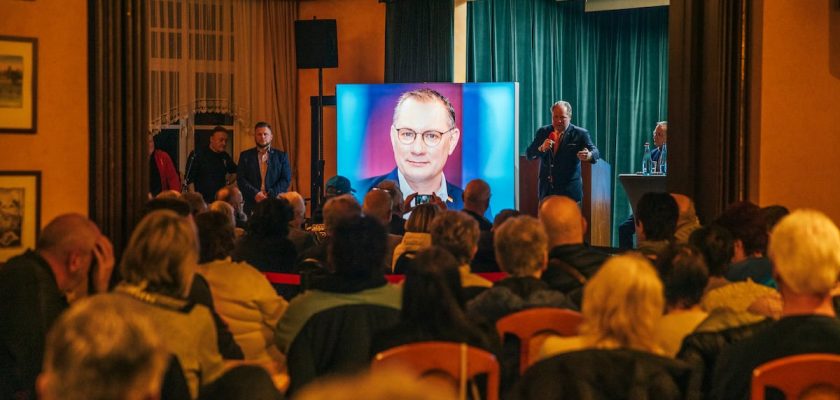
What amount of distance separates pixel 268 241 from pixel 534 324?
2316mm

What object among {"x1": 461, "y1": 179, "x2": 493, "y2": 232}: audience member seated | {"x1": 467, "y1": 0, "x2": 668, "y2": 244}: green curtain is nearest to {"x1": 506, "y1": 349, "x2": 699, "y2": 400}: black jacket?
{"x1": 461, "y1": 179, "x2": 493, "y2": 232}: audience member seated

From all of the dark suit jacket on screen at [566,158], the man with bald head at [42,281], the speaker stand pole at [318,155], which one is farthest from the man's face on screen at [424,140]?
the man with bald head at [42,281]

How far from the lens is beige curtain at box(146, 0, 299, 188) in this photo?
11634 millimetres

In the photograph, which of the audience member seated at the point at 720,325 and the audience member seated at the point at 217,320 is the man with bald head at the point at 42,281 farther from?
the audience member seated at the point at 720,325

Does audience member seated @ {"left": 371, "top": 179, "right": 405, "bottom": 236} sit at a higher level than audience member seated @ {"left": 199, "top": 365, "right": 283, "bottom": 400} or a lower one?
higher

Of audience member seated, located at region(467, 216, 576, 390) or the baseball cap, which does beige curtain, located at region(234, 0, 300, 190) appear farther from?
audience member seated, located at region(467, 216, 576, 390)

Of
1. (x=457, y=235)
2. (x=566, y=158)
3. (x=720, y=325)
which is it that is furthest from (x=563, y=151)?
(x=720, y=325)

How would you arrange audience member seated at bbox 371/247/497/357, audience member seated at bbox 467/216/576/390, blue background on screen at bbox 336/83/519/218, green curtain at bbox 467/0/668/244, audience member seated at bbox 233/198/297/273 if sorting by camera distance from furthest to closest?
1. green curtain at bbox 467/0/668/244
2. blue background on screen at bbox 336/83/519/218
3. audience member seated at bbox 233/198/297/273
4. audience member seated at bbox 467/216/576/390
5. audience member seated at bbox 371/247/497/357

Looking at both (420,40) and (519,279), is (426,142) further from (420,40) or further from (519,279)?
(519,279)

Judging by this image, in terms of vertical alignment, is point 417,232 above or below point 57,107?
below

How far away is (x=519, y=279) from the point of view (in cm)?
407

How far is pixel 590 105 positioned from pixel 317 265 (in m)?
8.54

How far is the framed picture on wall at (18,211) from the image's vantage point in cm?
478

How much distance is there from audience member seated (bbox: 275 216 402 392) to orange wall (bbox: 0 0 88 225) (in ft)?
5.78
